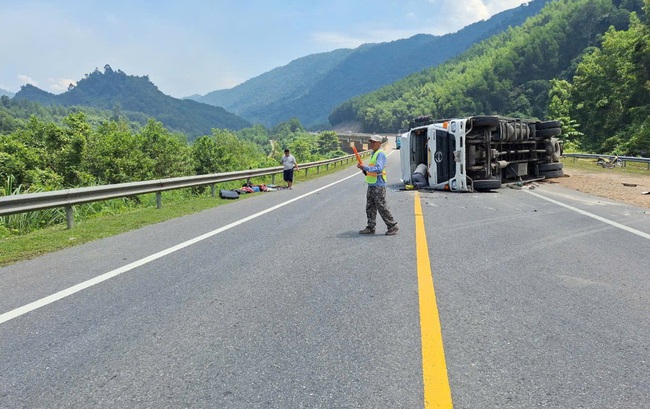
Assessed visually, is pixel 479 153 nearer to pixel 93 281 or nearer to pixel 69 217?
pixel 69 217

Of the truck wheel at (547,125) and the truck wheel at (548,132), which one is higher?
the truck wheel at (547,125)

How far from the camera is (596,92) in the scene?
58.1 m

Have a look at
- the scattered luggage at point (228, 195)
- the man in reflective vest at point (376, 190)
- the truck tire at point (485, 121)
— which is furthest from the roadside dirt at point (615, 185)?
the scattered luggage at point (228, 195)

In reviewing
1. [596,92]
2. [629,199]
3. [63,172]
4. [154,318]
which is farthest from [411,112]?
[154,318]

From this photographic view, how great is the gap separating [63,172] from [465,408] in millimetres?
32128

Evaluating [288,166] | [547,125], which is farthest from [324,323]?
[547,125]

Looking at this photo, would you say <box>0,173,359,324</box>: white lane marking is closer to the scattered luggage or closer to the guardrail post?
the guardrail post

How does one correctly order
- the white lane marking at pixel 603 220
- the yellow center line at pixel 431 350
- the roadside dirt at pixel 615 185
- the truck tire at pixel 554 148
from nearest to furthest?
the yellow center line at pixel 431 350 < the white lane marking at pixel 603 220 < the roadside dirt at pixel 615 185 < the truck tire at pixel 554 148

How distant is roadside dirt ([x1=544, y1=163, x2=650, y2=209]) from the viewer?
12591mm

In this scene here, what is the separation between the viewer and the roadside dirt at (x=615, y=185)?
12.6 meters

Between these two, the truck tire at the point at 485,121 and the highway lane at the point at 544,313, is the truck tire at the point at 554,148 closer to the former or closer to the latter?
the truck tire at the point at 485,121

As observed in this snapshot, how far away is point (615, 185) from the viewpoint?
1616 cm

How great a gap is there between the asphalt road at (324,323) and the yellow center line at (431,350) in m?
0.04

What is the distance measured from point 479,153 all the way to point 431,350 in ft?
37.8
